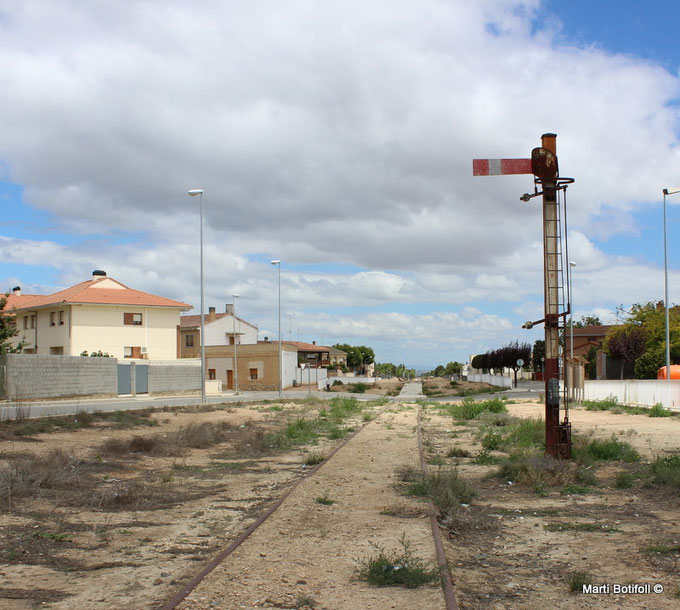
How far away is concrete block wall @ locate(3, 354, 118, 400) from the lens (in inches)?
1345

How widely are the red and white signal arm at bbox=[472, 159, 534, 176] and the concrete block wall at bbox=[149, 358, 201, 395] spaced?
3939 centimetres

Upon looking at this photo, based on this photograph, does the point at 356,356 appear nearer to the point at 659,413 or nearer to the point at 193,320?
the point at 193,320

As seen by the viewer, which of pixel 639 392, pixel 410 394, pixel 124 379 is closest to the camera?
pixel 639 392

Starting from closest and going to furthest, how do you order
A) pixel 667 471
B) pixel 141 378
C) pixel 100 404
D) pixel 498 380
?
pixel 667 471 → pixel 100 404 → pixel 141 378 → pixel 498 380

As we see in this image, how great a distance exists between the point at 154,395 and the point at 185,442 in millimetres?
31549

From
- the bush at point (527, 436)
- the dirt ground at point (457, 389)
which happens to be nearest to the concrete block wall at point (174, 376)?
the dirt ground at point (457, 389)

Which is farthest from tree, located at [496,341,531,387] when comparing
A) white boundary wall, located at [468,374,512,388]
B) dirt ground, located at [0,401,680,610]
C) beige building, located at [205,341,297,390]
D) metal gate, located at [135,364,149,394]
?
dirt ground, located at [0,401,680,610]

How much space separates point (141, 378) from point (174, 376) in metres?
4.54

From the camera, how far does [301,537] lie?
8297mm

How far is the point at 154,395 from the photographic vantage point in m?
49.4

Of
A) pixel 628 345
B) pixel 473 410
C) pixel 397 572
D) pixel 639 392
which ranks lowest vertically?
pixel 473 410

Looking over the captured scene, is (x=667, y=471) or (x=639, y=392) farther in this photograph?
(x=639, y=392)

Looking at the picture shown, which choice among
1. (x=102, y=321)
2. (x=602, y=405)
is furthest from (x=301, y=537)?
(x=102, y=321)

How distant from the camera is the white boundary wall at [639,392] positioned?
32.1m
